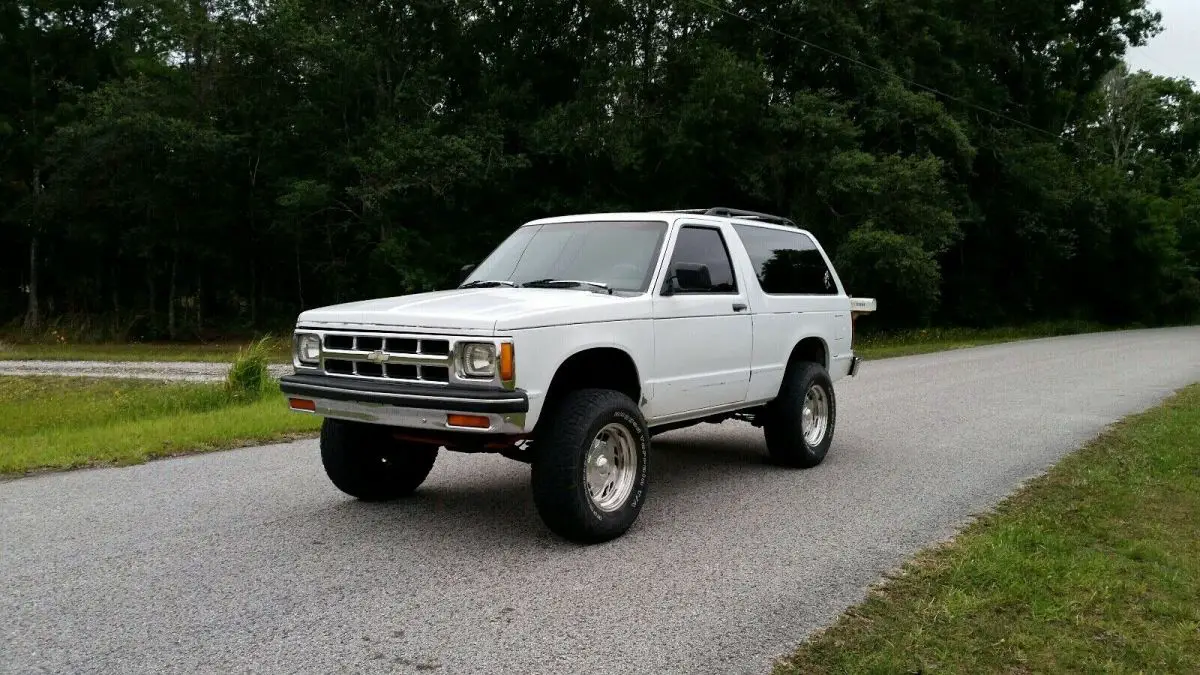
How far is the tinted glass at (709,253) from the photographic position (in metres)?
6.81

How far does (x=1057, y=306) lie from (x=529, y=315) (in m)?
43.8

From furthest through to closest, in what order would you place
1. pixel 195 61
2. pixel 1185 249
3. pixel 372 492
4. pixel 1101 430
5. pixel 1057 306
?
pixel 1185 249 → pixel 1057 306 → pixel 195 61 → pixel 1101 430 → pixel 372 492

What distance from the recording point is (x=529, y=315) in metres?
5.23

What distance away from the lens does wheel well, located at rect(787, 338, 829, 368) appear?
8.30 m

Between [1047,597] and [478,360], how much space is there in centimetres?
310

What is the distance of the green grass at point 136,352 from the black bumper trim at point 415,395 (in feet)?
58.8

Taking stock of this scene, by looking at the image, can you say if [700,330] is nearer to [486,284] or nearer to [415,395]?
[486,284]

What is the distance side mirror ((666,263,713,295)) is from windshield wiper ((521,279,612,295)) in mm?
451

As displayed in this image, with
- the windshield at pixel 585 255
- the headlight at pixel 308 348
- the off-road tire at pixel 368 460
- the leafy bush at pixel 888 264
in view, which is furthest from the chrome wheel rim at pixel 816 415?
the leafy bush at pixel 888 264

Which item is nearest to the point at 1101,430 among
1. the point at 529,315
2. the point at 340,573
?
the point at 529,315

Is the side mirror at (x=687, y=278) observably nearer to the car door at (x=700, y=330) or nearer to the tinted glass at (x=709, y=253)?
the car door at (x=700, y=330)

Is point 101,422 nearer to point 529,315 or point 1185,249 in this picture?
point 529,315

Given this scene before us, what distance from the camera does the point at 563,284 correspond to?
249 inches

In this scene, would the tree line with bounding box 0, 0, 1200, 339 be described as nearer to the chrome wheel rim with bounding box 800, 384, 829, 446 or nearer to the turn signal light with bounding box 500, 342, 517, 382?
the chrome wheel rim with bounding box 800, 384, 829, 446
